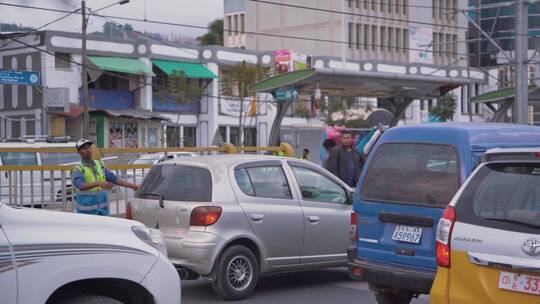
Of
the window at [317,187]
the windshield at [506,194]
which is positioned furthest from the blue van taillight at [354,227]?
the windshield at [506,194]

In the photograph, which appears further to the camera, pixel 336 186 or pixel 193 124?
pixel 193 124

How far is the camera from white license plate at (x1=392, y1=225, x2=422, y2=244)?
714cm

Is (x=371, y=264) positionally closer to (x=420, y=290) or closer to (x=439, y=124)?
(x=420, y=290)

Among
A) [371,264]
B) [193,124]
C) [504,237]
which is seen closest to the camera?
[504,237]

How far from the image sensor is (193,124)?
147 feet

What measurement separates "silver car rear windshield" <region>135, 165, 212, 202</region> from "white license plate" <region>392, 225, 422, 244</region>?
7.84 ft

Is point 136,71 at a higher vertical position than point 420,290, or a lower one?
higher

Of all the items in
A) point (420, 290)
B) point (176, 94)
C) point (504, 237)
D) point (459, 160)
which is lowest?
point (420, 290)

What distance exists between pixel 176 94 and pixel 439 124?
35.0 meters

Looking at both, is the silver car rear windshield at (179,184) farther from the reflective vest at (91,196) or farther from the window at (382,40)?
the window at (382,40)

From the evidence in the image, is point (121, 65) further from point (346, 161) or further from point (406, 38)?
point (406, 38)

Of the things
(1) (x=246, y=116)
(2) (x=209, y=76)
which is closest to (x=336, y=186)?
(2) (x=209, y=76)

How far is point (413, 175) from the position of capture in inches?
289

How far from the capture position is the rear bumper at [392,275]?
277 inches
